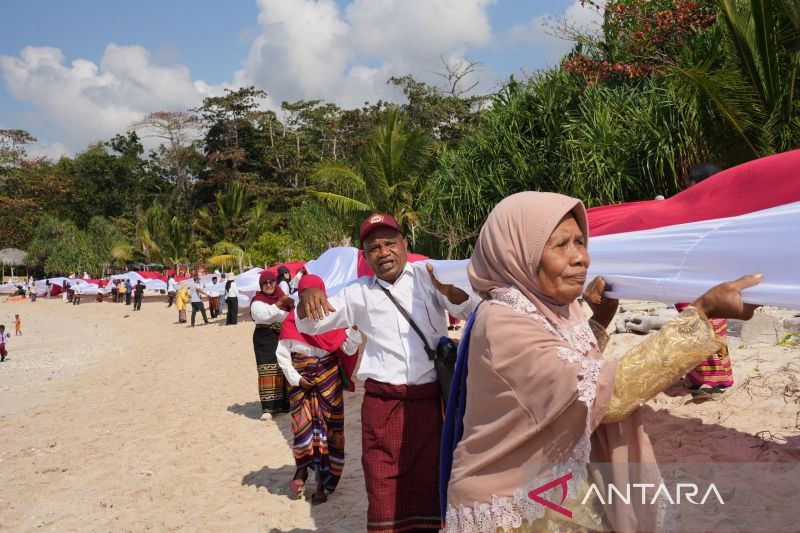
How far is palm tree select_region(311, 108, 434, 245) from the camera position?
19062mm

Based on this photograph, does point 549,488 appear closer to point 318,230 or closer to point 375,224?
point 375,224

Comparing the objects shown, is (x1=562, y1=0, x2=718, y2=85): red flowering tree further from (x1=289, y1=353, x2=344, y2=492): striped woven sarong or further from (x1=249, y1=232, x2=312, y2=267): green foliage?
(x1=249, y1=232, x2=312, y2=267): green foliage

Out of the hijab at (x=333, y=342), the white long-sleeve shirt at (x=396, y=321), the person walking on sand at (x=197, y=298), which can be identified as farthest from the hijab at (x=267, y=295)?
the person walking on sand at (x=197, y=298)

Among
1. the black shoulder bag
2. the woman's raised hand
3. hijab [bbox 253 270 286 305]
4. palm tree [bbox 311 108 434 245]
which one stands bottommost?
the black shoulder bag

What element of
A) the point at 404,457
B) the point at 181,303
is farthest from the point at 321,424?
the point at 181,303

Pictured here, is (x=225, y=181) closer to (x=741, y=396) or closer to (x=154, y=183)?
(x=154, y=183)

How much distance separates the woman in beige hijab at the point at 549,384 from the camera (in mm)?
1615

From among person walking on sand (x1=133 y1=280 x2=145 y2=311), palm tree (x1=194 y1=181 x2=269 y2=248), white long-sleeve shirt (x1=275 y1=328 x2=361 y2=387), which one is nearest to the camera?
white long-sleeve shirt (x1=275 y1=328 x2=361 y2=387)

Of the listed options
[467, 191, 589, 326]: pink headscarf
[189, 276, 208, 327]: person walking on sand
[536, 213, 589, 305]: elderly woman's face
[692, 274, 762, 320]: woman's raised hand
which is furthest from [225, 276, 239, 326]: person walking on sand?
[692, 274, 762, 320]: woman's raised hand

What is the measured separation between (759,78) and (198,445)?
8618mm

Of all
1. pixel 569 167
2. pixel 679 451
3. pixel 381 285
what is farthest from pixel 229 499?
pixel 569 167

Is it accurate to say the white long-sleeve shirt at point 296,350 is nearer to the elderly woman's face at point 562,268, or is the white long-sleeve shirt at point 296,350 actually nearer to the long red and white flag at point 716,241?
the long red and white flag at point 716,241

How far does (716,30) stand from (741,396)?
7.18 m

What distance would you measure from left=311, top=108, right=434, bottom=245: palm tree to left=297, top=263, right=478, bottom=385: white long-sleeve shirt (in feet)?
51.1
